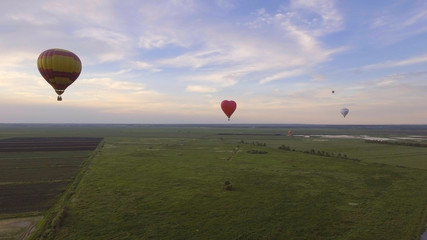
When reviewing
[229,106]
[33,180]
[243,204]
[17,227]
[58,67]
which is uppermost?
[58,67]

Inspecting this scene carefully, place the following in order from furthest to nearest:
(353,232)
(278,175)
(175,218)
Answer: (278,175) → (175,218) → (353,232)

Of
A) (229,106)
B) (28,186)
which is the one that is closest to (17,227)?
(28,186)

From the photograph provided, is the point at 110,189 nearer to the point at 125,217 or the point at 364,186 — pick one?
the point at 125,217

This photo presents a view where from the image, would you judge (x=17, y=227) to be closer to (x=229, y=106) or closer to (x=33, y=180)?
(x=33, y=180)

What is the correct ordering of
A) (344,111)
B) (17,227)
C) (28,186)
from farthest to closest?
(344,111) < (28,186) < (17,227)

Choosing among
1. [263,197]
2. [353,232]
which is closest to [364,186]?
[263,197]

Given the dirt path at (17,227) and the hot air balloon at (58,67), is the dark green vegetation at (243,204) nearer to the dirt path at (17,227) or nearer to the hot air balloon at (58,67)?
the dirt path at (17,227)

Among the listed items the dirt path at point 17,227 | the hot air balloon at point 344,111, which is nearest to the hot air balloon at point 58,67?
the dirt path at point 17,227
